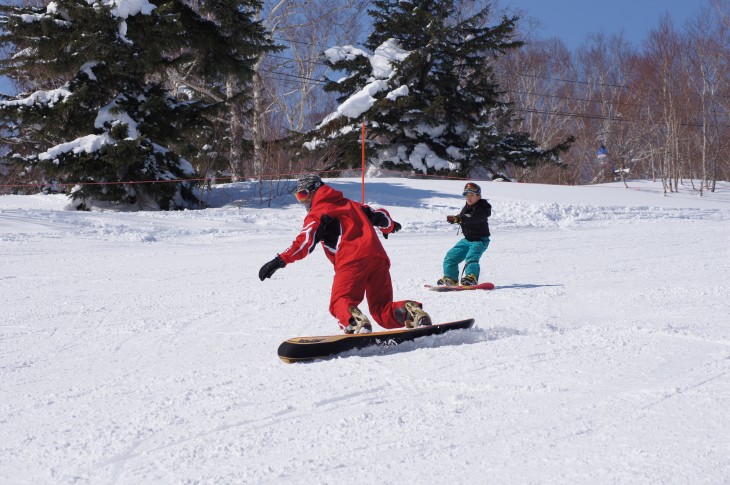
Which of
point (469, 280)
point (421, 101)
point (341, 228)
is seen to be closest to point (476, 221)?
point (469, 280)

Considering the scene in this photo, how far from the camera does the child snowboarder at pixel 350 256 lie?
184 inches

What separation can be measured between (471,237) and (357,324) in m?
3.35

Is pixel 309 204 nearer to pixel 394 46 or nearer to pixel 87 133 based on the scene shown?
pixel 87 133

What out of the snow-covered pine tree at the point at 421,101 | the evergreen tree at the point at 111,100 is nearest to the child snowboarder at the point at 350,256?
the evergreen tree at the point at 111,100

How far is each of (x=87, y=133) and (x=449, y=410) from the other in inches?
542

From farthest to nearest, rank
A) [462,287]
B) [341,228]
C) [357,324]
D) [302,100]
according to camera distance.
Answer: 1. [302,100]
2. [462,287]
3. [341,228]
4. [357,324]

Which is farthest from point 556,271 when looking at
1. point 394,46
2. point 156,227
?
point 394,46

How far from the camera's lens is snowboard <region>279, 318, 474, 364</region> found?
4.09m

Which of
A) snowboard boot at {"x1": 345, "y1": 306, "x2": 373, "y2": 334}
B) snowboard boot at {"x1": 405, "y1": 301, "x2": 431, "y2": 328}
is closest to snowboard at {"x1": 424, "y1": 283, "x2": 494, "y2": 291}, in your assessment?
snowboard boot at {"x1": 405, "y1": 301, "x2": 431, "y2": 328}

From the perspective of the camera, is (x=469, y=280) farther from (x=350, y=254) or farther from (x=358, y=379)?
(x=358, y=379)

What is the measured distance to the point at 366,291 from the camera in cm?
495

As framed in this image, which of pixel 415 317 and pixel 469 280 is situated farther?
pixel 469 280

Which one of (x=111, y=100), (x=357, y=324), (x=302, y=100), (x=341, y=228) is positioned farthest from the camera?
(x=302, y=100)

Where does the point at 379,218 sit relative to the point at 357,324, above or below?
above
